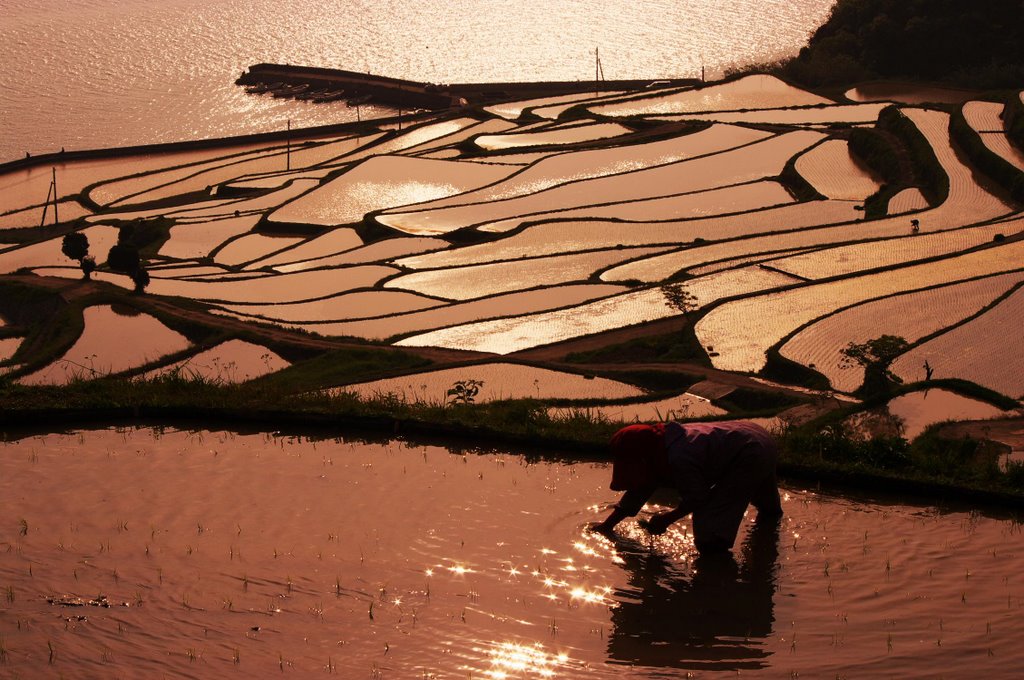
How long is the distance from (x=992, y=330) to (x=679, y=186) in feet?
46.8

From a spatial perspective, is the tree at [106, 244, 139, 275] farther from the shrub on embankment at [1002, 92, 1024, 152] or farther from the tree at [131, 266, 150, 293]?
the shrub on embankment at [1002, 92, 1024, 152]

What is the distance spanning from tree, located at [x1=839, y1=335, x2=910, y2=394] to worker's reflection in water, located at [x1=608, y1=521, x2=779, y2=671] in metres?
5.22

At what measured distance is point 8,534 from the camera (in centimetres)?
686

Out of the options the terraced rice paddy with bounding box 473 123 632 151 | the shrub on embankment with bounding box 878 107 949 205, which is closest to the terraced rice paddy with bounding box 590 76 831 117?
the terraced rice paddy with bounding box 473 123 632 151

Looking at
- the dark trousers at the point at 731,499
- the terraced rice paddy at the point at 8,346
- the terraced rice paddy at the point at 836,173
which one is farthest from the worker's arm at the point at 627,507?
the terraced rice paddy at the point at 836,173

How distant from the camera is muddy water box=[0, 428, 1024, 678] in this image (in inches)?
212

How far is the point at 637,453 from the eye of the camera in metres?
6.37

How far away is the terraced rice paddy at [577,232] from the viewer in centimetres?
1589

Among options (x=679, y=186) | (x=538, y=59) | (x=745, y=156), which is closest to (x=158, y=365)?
(x=679, y=186)

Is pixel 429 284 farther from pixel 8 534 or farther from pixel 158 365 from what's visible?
pixel 8 534

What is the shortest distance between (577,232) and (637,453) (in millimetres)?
17434

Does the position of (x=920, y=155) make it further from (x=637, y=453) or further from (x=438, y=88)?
(x=438, y=88)

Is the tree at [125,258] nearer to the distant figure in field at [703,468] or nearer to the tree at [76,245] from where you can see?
the tree at [76,245]

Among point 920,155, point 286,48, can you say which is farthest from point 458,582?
point 286,48
